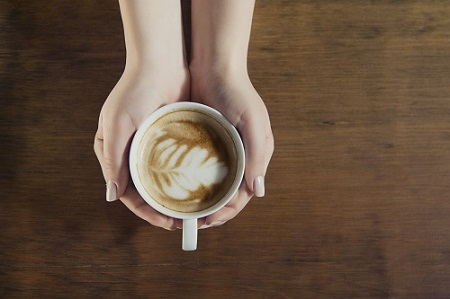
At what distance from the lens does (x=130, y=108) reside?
776mm

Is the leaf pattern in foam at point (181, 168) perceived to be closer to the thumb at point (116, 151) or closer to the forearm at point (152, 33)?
the thumb at point (116, 151)

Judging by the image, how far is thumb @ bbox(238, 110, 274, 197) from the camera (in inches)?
30.4

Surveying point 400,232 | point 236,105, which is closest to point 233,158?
point 236,105

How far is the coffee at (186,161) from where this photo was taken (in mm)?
732

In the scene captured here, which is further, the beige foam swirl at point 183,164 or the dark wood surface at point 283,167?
the dark wood surface at point 283,167

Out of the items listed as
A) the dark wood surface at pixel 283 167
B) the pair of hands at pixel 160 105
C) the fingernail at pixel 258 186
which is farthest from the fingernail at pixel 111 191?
the fingernail at pixel 258 186

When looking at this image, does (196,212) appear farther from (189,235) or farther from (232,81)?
(232,81)

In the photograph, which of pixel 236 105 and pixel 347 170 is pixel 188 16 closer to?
pixel 236 105

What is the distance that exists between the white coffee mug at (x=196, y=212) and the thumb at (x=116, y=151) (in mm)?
39

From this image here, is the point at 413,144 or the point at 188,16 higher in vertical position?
the point at 188,16

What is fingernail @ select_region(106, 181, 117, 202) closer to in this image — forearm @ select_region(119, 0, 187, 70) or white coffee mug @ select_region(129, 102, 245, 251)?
white coffee mug @ select_region(129, 102, 245, 251)

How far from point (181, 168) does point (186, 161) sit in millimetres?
13

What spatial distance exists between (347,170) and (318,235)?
129mm

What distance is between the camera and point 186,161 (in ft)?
2.41
